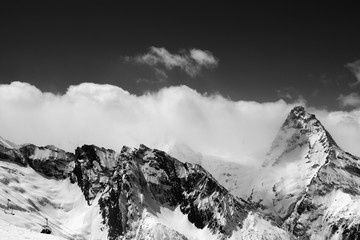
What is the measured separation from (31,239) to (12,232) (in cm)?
673

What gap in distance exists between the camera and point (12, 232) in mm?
62312

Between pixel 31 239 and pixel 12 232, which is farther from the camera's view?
pixel 12 232

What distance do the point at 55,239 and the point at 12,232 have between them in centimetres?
621

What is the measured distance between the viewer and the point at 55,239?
6019 centimetres

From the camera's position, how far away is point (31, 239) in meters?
56.9

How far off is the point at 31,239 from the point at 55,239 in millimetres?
3892
